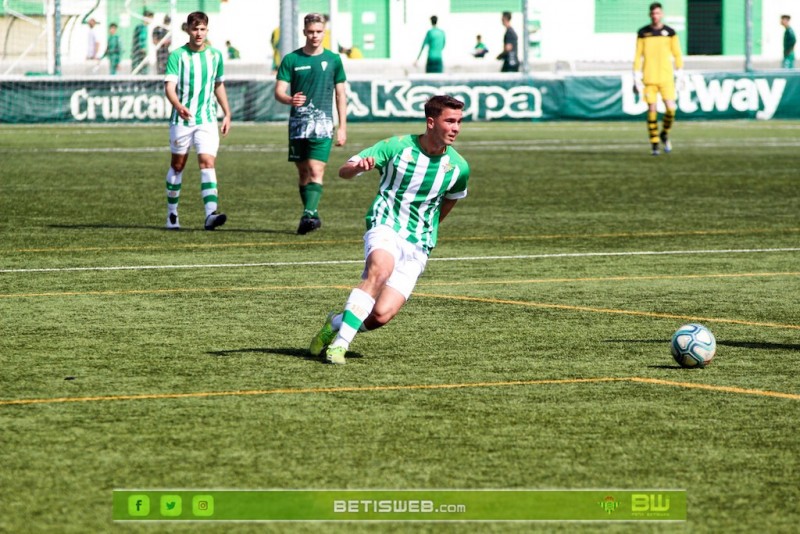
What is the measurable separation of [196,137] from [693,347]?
27.1 ft

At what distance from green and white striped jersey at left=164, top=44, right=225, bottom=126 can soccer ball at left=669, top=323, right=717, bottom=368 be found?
8054 millimetres

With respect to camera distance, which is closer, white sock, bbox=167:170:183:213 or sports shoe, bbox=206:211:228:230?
sports shoe, bbox=206:211:228:230

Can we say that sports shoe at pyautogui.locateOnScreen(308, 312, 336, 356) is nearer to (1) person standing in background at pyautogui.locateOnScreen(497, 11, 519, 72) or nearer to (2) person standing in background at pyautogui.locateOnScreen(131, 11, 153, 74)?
(2) person standing in background at pyautogui.locateOnScreen(131, 11, 153, 74)

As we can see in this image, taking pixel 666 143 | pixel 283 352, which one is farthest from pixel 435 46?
pixel 283 352

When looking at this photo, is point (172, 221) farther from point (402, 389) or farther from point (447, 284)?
point (402, 389)

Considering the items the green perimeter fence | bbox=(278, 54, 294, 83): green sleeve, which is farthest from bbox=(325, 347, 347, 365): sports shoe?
the green perimeter fence

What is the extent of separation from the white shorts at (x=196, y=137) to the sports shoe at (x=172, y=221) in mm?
602

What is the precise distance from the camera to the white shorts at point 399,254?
8383 millimetres

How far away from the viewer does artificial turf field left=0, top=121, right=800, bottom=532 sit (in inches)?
229

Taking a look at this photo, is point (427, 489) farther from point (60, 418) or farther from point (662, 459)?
point (60, 418)

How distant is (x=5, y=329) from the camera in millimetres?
9297

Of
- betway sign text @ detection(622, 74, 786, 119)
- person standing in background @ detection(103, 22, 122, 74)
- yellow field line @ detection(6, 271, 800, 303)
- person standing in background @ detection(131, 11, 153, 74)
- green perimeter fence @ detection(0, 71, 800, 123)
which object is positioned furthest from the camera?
person standing in background @ detection(103, 22, 122, 74)

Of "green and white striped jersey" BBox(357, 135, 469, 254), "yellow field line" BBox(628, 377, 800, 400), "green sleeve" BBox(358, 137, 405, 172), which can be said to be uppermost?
"green sleeve" BBox(358, 137, 405, 172)

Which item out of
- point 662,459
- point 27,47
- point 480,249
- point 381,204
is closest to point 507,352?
point 381,204
